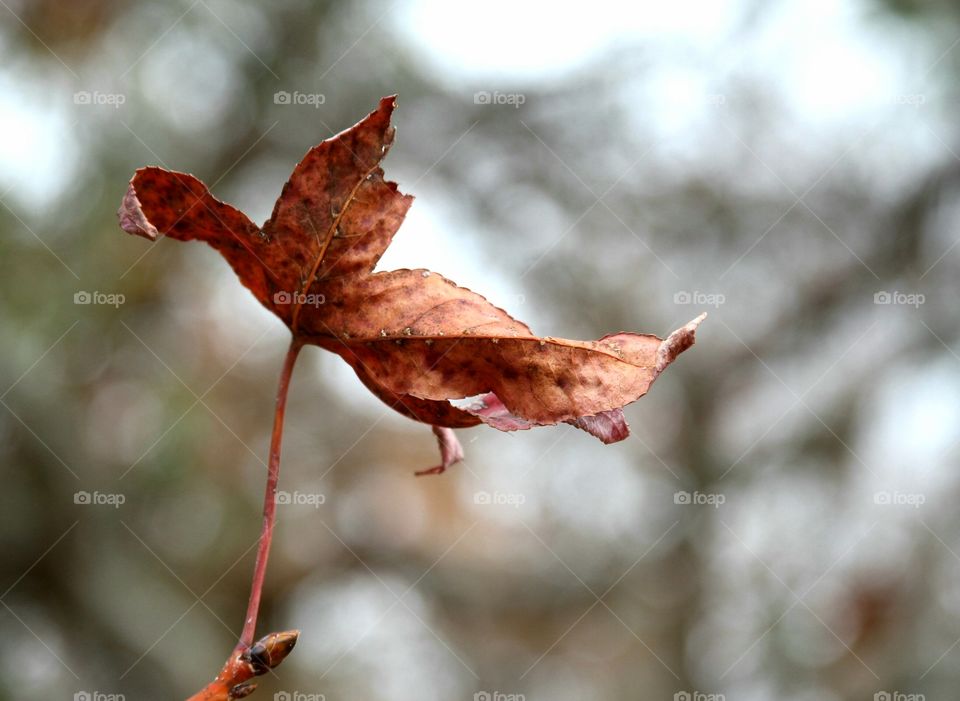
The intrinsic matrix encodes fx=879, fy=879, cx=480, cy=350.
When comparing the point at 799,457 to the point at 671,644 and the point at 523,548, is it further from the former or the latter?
the point at 523,548

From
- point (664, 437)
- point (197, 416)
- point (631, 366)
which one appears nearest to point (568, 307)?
point (664, 437)

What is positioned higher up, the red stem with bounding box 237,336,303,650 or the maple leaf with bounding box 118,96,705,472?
the maple leaf with bounding box 118,96,705,472

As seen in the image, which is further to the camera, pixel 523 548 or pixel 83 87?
pixel 523 548

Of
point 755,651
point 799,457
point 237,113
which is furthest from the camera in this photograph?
point 799,457

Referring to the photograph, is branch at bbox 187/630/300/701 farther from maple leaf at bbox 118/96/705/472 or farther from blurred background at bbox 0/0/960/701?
blurred background at bbox 0/0/960/701

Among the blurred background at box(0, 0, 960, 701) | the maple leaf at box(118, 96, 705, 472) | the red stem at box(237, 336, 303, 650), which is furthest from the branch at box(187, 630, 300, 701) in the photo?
the blurred background at box(0, 0, 960, 701)

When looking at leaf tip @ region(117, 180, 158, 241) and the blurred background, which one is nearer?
leaf tip @ region(117, 180, 158, 241)

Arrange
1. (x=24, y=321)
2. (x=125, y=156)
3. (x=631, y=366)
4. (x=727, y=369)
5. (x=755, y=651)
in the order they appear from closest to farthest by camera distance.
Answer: (x=631, y=366), (x=24, y=321), (x=125, y=156), (x=755, y=651), (x=727, y=369)
